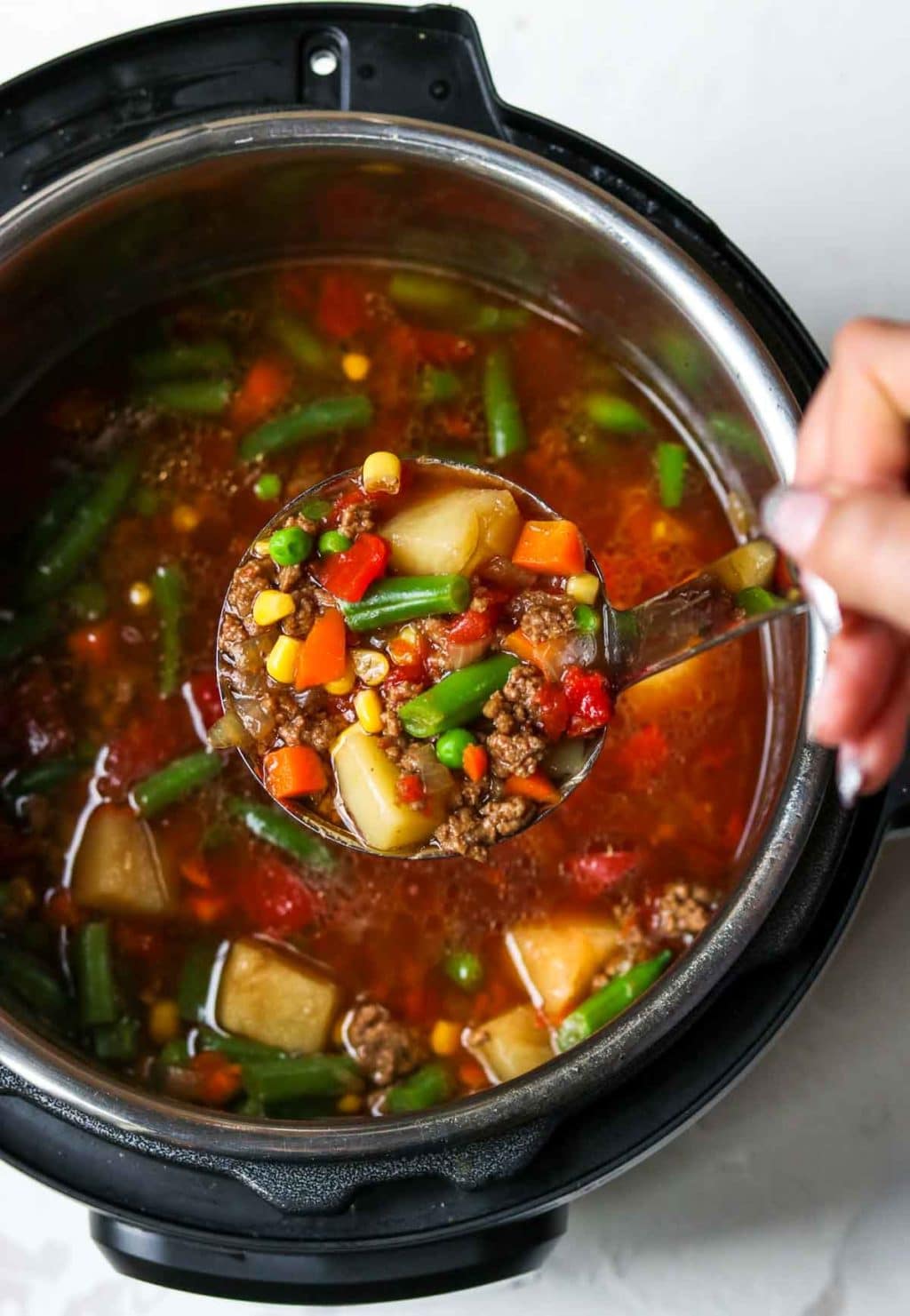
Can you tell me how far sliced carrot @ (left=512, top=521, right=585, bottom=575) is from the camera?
198cm

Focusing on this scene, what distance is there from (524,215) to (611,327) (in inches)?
11.3

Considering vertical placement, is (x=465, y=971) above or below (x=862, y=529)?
above

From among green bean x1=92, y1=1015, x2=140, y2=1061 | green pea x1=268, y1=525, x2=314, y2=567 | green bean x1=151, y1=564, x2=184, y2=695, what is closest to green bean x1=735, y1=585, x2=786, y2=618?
green pea x1=268, y1=525, x2=314, y2=567

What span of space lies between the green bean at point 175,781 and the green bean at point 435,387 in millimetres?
744

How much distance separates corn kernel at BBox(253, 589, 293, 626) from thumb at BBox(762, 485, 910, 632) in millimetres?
884

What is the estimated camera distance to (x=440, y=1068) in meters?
2.22

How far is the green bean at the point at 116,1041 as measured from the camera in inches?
87.7

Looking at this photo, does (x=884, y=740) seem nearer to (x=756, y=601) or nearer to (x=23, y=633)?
(x=756, y=601)

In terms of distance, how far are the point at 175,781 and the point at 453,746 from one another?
622 mm

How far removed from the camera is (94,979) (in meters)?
2.23

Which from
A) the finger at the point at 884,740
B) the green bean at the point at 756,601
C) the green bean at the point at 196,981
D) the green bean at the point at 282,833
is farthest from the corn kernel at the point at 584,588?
the green bean at the point at 196,981

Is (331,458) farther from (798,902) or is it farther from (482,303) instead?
(798,902)

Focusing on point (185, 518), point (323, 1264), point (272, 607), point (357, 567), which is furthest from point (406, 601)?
point (323, 1264)

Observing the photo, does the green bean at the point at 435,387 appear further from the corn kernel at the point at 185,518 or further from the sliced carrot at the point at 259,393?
the corn kernel at the point at 185,518
